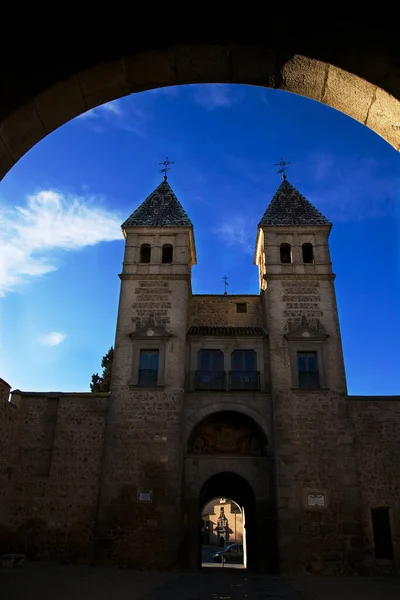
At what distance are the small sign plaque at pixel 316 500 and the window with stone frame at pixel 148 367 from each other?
23.8 ft

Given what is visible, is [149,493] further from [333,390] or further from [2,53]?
[2,53]

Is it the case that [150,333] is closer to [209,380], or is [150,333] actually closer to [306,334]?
[209,380]

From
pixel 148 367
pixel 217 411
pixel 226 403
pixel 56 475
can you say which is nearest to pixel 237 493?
pixel 217 411

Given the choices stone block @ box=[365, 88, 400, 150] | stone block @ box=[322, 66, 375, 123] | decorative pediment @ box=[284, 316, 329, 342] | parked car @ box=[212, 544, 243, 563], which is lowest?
parked car @ box=[212, 544, 243, 563]

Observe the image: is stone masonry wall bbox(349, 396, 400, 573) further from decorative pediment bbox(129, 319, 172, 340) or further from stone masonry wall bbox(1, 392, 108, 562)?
stone masonry wall bbox(1, 392, 108, 562)

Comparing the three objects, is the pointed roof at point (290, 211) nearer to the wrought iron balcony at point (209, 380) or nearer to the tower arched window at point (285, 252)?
the tower arched window at point (285, 252)

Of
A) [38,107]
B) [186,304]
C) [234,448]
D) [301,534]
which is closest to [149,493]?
[234,448]

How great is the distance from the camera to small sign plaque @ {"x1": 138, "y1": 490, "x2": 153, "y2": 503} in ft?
55.4

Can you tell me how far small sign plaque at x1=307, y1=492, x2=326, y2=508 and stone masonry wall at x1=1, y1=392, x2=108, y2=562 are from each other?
7904 mm

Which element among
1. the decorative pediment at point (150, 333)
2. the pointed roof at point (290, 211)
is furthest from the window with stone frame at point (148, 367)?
the pointed roof at point (290, 211)

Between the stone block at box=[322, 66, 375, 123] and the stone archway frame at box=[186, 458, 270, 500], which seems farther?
the stone archway frame at box=[186, 458, 270, 500]

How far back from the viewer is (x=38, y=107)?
3201 mm

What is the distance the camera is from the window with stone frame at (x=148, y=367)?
61.6 ft

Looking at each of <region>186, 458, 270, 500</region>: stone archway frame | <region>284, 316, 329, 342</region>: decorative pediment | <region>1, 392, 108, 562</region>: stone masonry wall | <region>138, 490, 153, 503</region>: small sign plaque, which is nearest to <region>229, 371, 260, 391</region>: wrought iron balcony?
<region>284, 316, 329, 342</region>: decorative pediment
